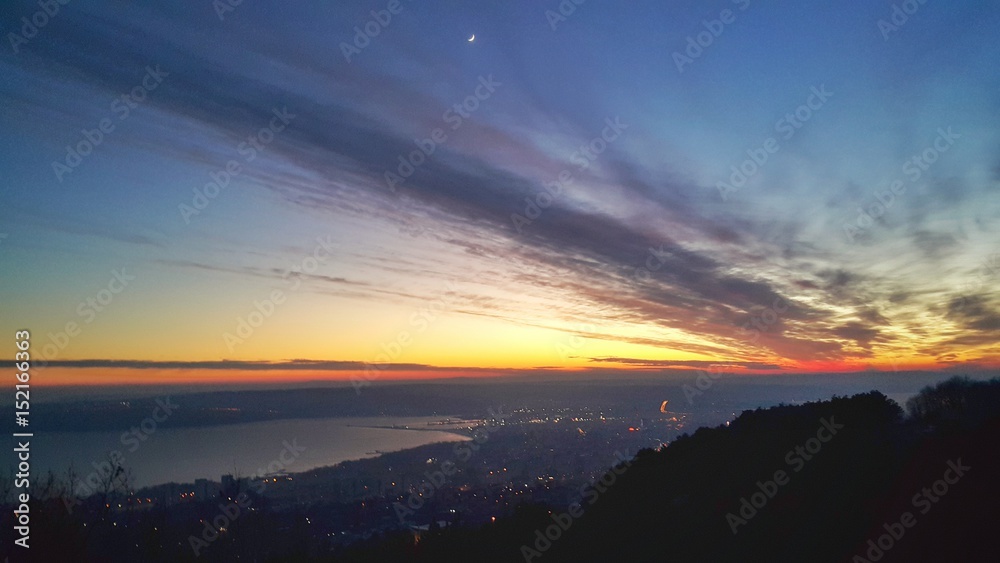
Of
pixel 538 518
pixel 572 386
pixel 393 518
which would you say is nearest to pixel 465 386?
pixel 572 386

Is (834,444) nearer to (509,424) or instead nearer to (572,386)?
(509,424)

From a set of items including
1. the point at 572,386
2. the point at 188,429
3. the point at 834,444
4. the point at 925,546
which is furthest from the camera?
the point at 572,386

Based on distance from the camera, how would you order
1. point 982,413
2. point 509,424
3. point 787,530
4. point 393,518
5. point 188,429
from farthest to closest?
point 509,424 → point 188,429 → point 393,518 → point 982,413 → point 787,530

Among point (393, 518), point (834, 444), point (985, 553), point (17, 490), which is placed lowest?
point (393, 518)

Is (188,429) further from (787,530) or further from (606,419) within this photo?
(787,530)

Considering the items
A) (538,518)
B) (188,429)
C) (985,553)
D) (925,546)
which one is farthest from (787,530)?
(188,429)

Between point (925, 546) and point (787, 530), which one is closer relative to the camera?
point (925, 546)

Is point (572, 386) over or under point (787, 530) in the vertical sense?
over
